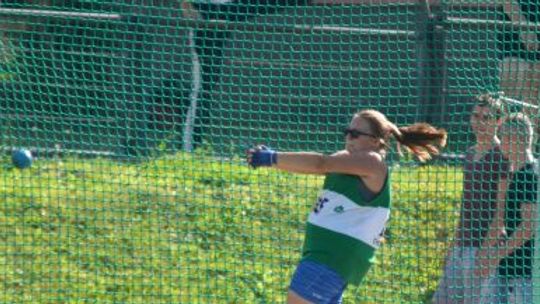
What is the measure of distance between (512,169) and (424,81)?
1887mm

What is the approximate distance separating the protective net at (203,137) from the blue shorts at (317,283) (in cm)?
156

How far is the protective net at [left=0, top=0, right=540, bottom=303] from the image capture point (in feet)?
23.8

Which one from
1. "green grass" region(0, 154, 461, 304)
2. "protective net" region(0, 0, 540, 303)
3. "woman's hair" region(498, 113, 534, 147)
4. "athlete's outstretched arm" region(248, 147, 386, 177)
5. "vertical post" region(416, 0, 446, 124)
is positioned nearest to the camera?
"athlete's outstretched arm" region(248, 147, 386, 177)

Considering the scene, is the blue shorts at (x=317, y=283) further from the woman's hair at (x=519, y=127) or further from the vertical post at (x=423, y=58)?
the vertical post at (x=423, y=58)

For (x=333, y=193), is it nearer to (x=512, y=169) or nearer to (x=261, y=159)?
(x=261, y=159)

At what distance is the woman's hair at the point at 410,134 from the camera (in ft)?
17.6

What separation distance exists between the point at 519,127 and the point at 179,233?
2.66m

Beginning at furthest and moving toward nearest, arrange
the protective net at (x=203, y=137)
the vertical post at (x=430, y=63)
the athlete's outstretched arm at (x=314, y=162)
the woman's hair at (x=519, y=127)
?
the vertical post at (x=430, y=63)
the protective net at (x=203, y=137)
the woman's hair at (x=519, y=127)
the athlete's outstretched arm at (x=314, y=162)

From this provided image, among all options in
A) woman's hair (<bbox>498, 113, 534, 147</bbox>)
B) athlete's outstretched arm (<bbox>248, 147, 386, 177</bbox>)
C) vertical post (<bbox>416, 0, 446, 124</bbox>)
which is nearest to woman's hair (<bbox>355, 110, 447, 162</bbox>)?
athlete's outstretched arm (<bbox>248, 147, 386, 177</bbox>)

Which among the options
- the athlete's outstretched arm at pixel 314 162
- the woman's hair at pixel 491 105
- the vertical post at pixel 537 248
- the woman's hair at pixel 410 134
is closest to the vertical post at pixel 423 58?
the woman's hair at pixel 491 105

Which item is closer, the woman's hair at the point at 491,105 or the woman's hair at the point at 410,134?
the woman's hair at the point at 410,134

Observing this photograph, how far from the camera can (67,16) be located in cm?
723

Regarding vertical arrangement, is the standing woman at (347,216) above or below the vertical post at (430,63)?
below

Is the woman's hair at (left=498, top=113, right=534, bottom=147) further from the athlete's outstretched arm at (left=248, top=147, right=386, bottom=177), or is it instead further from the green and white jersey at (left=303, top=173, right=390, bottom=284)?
the athlete's outstretched arm at (left=248, top=147, right=386, bottom=177)
